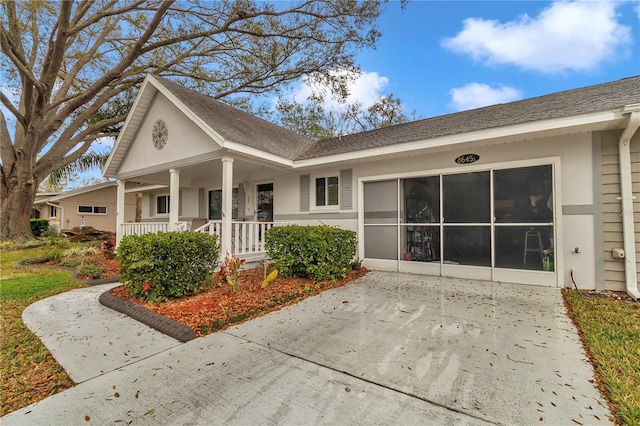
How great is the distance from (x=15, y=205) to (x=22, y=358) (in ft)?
47.9

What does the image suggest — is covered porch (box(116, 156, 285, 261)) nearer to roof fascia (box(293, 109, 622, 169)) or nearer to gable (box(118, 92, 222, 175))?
gable (box(118, 92, 222, 175))

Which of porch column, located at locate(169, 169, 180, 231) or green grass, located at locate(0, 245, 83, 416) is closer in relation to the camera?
green grass, located at locate(0, 245, 83, 416)

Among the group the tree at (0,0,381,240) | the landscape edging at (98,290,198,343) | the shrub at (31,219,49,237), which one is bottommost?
the landscape edging at (98,290,198,343)

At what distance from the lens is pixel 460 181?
6531 millimetres

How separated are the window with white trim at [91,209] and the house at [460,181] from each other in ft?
42.8

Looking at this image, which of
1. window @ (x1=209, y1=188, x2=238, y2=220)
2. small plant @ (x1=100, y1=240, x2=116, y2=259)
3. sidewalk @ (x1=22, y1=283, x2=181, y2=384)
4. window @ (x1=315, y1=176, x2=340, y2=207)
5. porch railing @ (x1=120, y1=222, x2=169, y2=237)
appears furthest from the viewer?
window @ (x1=209, y1=188, x2=238, y2=220)

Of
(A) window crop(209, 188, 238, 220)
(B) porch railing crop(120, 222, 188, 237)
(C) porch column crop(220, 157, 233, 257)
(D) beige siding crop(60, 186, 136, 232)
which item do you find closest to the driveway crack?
(C) porch column crop(220, 157, 233, 257)

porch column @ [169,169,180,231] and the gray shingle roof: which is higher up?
the gray shingle roof

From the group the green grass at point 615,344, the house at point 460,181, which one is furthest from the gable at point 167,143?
the green grass at point 615,344

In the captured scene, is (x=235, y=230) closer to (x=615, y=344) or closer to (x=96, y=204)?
(x=615, y=344)

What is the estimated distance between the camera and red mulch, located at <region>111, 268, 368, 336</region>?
3888mm

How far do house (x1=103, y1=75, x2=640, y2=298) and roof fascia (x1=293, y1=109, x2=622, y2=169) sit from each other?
0.07ft

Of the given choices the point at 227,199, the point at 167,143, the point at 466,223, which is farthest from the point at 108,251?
the point at 466,223

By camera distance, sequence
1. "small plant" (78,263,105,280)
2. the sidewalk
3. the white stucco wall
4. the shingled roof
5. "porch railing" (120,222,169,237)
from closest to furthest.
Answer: the sidewalk, the shingled roof, the white stucco wall, "small plant" (78,263,105,280), "porch railing" (120,222,169,237)
